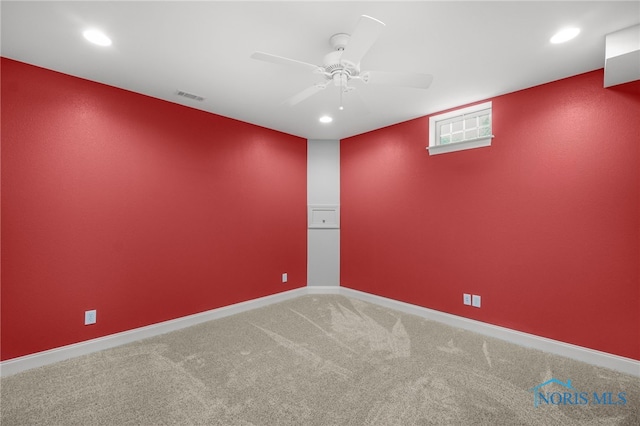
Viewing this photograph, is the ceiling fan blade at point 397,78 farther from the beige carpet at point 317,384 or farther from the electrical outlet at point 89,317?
the electrical outlet at point 89,317

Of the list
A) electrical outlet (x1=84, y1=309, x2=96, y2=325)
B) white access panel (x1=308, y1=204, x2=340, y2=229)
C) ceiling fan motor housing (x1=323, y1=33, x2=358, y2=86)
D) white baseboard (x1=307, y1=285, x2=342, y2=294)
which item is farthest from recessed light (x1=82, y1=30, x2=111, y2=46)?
white baseboard (x1=307, y1=285, x2=342, y2=294)

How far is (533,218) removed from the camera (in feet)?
8.89

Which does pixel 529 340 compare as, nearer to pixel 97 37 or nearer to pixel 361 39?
pixel 361 39

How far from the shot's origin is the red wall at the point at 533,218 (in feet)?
7.51

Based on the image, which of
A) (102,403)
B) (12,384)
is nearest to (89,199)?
(12,384)

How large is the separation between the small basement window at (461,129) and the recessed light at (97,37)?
3.27 meters

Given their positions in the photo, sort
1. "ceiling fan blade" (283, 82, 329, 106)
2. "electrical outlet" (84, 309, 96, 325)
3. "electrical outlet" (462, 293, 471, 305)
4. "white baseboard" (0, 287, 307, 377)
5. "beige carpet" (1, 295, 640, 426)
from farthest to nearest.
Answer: "electrical outlet" (462, 293, 471, 305), "electrical outlet" (84, 309, 96, 325), "white baseboard" (0, 287, 307, 377), "ceiling fan blade" (283, 82, 329, 106), "beige carpet" (1, 295, 640, 426)

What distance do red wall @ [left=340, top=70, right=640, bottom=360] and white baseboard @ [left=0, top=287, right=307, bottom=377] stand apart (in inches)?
83.2

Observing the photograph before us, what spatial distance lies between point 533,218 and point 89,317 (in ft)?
14.3

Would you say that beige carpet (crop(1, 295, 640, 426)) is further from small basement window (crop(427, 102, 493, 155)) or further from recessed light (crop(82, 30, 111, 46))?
recessed light (crop(82, 30, 111, 46))

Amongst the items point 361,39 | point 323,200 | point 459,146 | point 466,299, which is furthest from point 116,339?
point 459,146

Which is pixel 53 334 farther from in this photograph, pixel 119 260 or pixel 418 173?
pixel 418 173

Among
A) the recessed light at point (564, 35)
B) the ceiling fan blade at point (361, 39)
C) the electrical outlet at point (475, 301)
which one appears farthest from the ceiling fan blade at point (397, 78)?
the electrical outlet at point (475, 301)

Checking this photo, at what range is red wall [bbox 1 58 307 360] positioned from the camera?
2287 millimetres
